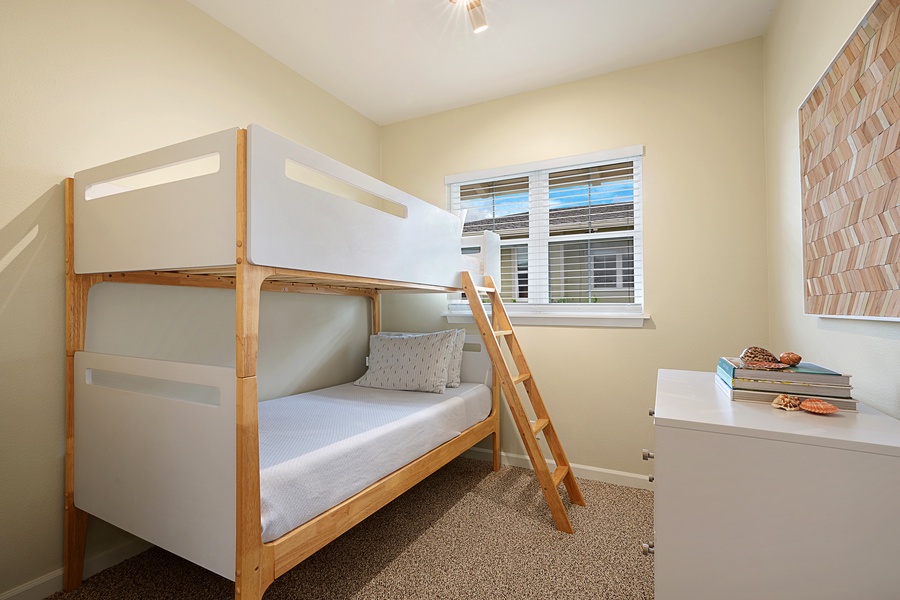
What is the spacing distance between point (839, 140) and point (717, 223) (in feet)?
3.58

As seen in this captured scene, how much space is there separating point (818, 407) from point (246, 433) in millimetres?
1505

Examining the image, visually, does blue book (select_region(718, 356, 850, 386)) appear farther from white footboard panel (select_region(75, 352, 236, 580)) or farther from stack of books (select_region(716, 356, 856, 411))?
white footboard panel (select_region(75, 352, 236, 580))

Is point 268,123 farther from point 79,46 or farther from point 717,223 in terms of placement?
point 717,223

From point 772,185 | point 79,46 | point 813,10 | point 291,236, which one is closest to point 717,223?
point 772,185

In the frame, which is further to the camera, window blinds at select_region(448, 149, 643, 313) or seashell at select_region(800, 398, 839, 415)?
window blinds at select_region(448, 149, 643, 313)

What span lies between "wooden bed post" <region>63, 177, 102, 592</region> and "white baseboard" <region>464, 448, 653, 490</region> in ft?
7.13

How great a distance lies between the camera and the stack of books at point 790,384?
117 cm

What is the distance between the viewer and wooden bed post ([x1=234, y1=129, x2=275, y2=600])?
119 cm

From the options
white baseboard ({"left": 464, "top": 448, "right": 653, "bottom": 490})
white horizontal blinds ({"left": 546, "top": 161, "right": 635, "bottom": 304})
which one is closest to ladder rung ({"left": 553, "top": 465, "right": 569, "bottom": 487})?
white baseboard ({"left": 464, "top": 448, "right": 653, "bottom": 490})

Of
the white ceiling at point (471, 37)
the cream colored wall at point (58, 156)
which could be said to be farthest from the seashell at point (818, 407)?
the cream colored wall at point (58, 156)

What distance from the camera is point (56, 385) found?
1.69 m

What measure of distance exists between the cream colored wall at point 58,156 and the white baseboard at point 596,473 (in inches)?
73.1

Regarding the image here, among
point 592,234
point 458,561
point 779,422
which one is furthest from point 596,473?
point 779,422

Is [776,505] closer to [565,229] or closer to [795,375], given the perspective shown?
[795,375]
